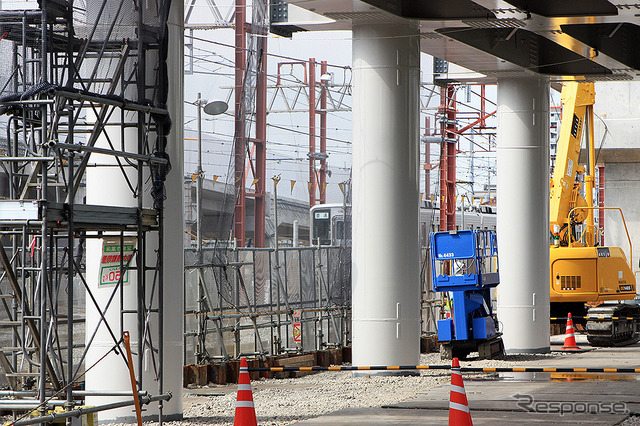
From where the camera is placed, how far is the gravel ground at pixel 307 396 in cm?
1203

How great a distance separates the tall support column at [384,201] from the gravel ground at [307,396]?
0.69 meters

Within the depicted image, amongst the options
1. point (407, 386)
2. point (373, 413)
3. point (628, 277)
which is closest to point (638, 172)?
point (628, 277)

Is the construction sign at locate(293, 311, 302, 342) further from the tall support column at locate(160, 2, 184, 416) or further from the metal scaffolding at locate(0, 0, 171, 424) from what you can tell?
the metal scaffolding at locate(0, 0, 171, 424)

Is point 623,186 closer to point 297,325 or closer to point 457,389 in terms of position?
point 297,325

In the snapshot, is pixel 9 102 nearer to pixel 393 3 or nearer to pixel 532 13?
pixel 393 3

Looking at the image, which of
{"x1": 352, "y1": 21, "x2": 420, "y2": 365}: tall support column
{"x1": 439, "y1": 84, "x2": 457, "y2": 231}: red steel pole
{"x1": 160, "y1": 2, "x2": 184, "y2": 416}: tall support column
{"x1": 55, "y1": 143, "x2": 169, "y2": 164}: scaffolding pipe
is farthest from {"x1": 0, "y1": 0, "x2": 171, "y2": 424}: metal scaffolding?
{"x1": 439, "y1": 84, "x2": 457, "y2": 231}: red steel pole

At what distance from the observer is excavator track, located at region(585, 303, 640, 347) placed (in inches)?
905

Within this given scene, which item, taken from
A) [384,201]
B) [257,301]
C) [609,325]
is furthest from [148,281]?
[609,325]

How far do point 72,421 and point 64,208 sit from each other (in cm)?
208

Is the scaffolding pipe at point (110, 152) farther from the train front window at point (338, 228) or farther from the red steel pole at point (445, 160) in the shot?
the train front window at point (338, 228)

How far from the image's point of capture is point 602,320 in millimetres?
23203

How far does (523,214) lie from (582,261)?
4187mm

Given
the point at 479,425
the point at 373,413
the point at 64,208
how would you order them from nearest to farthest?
the point at 64,208 → the point at 479,425 → the point at 373,413

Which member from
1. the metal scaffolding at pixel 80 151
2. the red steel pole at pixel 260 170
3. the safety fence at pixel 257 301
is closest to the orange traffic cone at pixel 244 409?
the metal scaffolding at pixel 80 151
